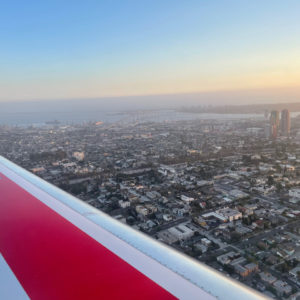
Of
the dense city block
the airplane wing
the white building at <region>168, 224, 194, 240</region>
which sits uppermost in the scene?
the airplane wing

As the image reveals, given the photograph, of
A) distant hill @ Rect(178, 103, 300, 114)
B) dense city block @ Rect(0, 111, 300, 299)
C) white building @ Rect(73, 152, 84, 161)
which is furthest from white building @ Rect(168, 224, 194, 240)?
distant hill @ Rect(178, 103, 300, 114)

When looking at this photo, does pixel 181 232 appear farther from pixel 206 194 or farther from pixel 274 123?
pixel 274 123

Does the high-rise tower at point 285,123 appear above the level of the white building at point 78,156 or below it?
above

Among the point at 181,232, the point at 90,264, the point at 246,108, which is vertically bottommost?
the point at 181,232

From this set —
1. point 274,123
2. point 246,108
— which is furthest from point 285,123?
point 246,108

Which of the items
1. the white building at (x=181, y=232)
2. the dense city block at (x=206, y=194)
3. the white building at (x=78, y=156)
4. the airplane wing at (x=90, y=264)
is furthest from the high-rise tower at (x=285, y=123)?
the airplane wing at (x=90, y=264)

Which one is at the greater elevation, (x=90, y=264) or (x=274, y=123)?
(x=90, y=264)

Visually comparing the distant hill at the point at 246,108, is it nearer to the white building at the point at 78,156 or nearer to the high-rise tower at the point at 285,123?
the high-rise tower at the point at 285,123

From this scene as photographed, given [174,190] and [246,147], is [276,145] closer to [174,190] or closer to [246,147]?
[246,147]

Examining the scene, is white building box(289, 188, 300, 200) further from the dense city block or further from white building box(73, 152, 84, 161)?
white building box(73, 152, 84, 161)
